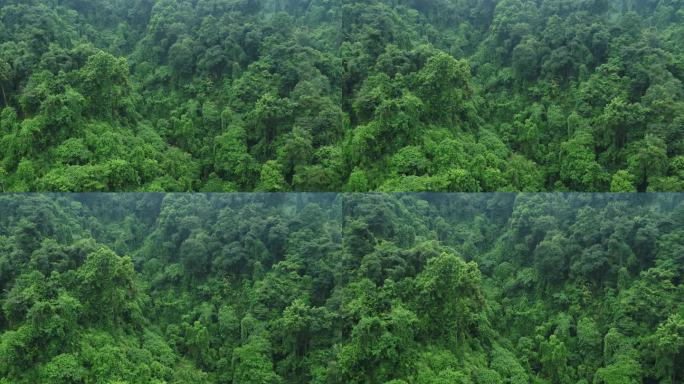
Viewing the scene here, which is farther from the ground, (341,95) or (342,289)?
(341,95)

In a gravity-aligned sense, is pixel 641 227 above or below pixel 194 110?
below

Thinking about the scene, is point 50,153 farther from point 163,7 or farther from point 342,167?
point 342,167

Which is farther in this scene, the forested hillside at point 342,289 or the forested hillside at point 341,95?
the forested hillside at point 341,95

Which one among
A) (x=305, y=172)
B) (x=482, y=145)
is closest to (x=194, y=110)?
(x=305, y=172)

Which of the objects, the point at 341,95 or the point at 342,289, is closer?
A: the point at 342,289

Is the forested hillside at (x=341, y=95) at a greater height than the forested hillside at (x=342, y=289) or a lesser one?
greater
